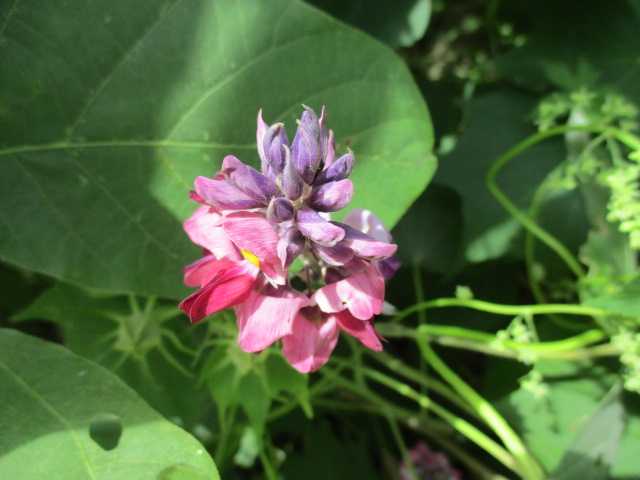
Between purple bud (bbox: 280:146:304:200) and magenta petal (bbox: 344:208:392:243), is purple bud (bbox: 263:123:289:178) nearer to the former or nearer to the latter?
purple bud (bbox: 280:146:304:200)

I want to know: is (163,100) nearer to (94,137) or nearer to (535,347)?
(94,137)

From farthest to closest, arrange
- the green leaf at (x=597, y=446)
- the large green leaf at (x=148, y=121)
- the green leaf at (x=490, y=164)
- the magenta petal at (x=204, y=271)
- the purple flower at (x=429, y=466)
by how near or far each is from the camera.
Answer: the purple flower at (x=429, y=466)
the green leaf at (x=490, y=164)
the green leaf at (x=597, y=446)
the large green leaf at (x=148, y=121)
the magenta petal at (x=204, y=271)

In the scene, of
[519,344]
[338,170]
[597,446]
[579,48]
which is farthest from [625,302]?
[579,48]

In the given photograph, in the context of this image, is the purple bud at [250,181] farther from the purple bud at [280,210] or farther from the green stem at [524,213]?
the green stem at [524,213]

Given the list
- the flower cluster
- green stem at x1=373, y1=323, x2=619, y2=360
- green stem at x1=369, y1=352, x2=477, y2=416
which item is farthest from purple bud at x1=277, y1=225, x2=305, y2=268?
green stem at x1=369, y1=352, x2=477, y2=416

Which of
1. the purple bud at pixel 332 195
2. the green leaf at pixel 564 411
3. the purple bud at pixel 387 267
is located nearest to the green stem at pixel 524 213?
the green leaf at pixel 564 411

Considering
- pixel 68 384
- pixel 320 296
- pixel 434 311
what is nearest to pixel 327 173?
pixel 320 296

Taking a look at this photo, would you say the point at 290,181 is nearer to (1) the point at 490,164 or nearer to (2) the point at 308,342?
(2) the point at 308,342
